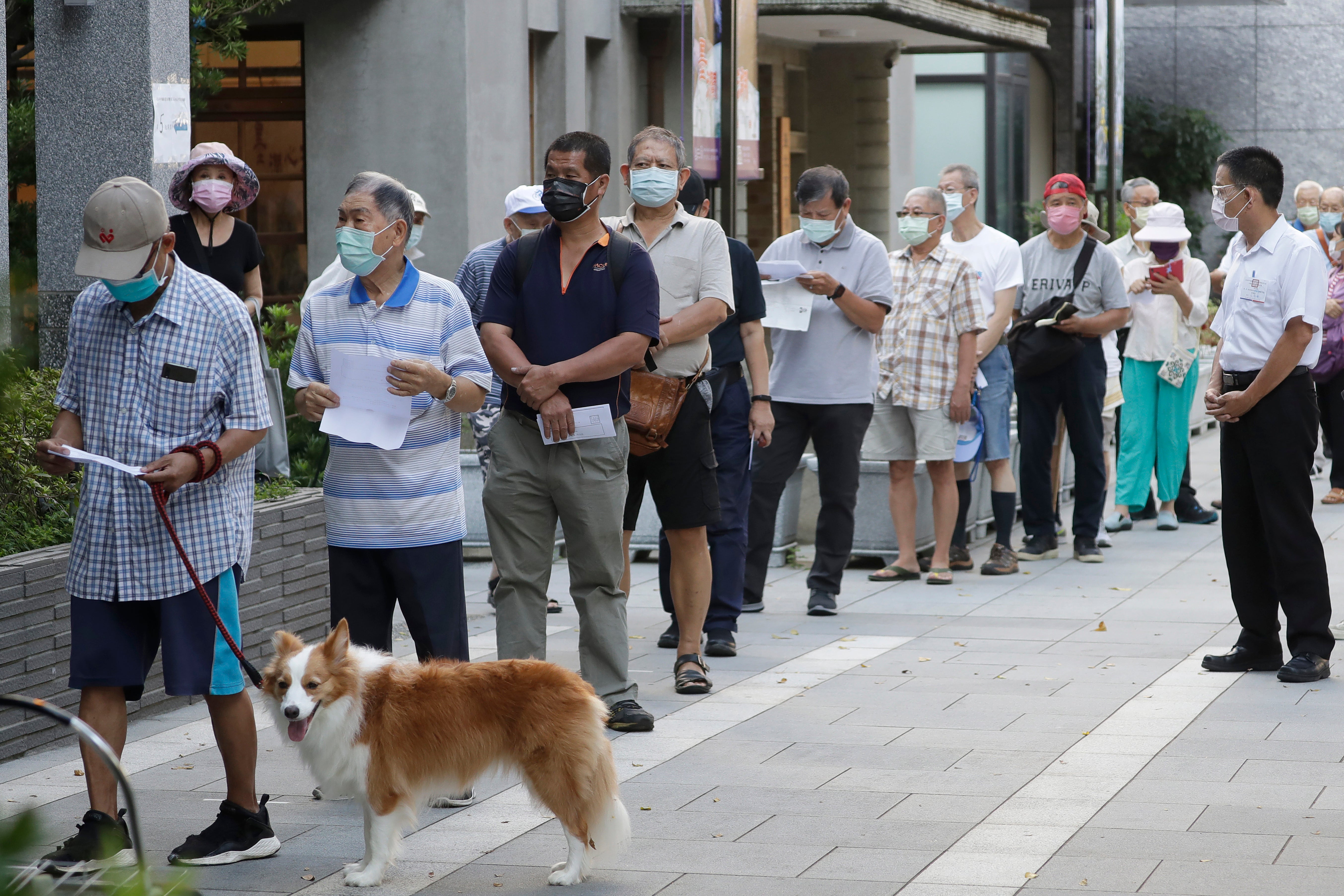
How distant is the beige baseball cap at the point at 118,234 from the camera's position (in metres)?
4.29

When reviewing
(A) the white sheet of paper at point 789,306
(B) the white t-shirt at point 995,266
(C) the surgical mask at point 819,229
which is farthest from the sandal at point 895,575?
(C) the surgical mask at point 819,229

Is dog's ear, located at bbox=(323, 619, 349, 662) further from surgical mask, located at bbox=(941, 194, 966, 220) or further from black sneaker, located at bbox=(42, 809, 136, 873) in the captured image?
surgical mask, located at bbox=(941, 194, 966, 220)

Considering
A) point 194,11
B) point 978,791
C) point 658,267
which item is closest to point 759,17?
point 194,11

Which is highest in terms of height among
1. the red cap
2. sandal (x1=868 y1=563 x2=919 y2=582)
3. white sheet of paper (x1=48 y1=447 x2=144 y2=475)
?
the red cap

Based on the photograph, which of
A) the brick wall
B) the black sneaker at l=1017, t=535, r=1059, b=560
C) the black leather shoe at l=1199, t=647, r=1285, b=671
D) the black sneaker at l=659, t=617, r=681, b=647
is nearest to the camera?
the brick wall

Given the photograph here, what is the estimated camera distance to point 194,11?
10984 millimetres

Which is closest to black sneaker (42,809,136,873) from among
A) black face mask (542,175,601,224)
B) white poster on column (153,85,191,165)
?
black face mask (542,175,601,224)

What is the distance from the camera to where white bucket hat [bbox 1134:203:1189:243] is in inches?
429

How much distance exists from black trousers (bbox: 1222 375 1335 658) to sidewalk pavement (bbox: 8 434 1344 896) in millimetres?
248

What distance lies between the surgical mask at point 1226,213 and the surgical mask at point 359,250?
11.7 ft

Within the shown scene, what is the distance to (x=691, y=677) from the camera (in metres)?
6.74

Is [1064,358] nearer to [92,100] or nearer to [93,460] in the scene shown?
[92,100]

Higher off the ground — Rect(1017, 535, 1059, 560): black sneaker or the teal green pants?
the teal green pants

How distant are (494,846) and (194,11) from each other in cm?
786
